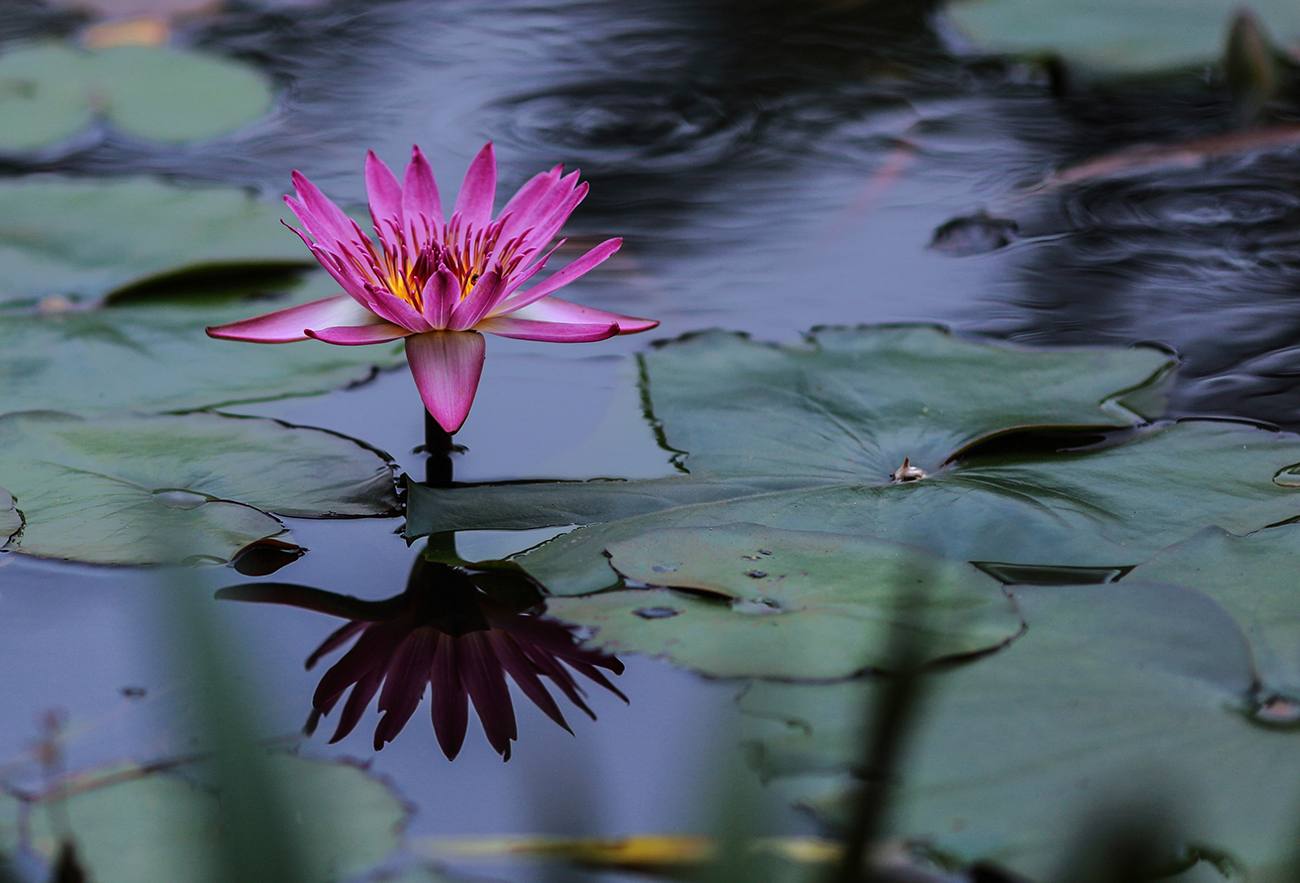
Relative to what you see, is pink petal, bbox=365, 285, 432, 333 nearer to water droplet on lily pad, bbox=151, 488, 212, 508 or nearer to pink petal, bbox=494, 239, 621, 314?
pink petal, bbox=494, 239, 621, 314

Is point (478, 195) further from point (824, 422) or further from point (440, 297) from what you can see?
point (824, 422)

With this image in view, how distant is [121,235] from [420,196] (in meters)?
0.84

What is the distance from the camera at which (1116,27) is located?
2961mm

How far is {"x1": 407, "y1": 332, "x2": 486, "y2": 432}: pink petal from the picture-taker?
126 cm

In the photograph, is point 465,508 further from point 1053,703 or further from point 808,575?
point 1053,703

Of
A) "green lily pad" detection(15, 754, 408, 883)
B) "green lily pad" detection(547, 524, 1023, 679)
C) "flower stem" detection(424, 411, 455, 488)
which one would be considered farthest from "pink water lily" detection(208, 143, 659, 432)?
"green lily pad" detection(15, 754, 408, 883)

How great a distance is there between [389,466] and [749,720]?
0.64 metres

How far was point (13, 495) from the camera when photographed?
1318 mm

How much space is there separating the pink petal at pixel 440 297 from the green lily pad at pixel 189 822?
0.51 meters

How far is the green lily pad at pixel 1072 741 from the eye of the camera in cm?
87

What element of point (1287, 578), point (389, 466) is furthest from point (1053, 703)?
point (389, 466)

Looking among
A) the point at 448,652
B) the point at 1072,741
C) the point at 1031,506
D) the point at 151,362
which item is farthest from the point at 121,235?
the point at 1072,741

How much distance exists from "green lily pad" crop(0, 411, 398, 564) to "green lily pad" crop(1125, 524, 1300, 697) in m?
0.91

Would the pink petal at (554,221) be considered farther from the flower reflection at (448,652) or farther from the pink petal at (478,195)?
the flower reflection at (448,652)
